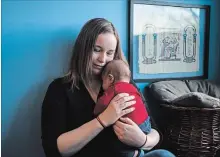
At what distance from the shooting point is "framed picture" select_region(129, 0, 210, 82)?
1.79 metres

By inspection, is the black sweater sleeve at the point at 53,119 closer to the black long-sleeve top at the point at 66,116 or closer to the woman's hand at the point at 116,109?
the black long-sleeve top at the point at 66,116

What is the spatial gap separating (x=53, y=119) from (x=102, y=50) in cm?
42

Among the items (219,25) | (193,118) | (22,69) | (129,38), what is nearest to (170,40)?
(129,38)

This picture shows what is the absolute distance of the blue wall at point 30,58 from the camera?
1.46 metres

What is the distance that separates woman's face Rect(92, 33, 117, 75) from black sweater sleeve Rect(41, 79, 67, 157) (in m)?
0.21

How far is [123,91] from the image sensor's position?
126 centimetres

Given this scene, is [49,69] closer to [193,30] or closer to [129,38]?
[129,38]

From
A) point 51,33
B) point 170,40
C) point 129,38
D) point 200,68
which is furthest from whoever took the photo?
point 200,68

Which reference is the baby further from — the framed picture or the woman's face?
the framed picture

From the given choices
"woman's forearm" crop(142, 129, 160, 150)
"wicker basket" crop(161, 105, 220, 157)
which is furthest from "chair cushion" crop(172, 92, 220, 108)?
"woman's forearm" crop(142, 129, 160, 150)

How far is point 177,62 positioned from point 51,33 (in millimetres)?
910

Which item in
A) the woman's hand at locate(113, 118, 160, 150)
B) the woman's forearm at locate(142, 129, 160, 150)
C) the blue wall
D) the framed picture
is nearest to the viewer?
the woman's hand at locate(113, 118, 160, 150)

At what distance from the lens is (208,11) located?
2.02m

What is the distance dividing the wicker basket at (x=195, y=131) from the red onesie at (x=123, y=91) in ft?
1.17
